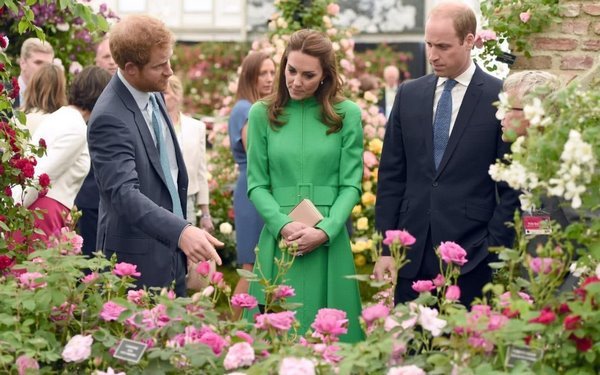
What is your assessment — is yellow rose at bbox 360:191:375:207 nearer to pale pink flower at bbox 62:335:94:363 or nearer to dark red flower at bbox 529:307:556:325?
pale pink flower at bbox 62:335:94:363

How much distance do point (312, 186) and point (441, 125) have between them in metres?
0.57

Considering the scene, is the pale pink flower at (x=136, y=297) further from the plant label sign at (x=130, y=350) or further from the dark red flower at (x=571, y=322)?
A: the dark red flower at (x=571, y=322)

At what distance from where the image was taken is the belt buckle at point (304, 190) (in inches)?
174

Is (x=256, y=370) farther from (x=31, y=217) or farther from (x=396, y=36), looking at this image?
(x=396, y=36)

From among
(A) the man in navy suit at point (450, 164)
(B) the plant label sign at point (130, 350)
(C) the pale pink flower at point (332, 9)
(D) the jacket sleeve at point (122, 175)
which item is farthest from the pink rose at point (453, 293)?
(C) the pale pink flower at point (332, 9)

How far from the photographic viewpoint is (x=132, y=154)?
396 cm

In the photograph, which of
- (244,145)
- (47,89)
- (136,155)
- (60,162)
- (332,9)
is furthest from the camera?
(332,9)

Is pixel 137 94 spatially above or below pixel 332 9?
below

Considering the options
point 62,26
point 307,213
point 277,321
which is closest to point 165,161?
point 307,213

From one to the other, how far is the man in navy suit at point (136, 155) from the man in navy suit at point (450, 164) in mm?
864

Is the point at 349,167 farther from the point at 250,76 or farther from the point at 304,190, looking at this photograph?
the point at 250,76

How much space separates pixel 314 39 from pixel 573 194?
6.91 ft

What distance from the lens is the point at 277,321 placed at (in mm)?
2818

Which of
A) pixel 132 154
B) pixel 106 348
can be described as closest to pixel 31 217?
pixel 132 154
